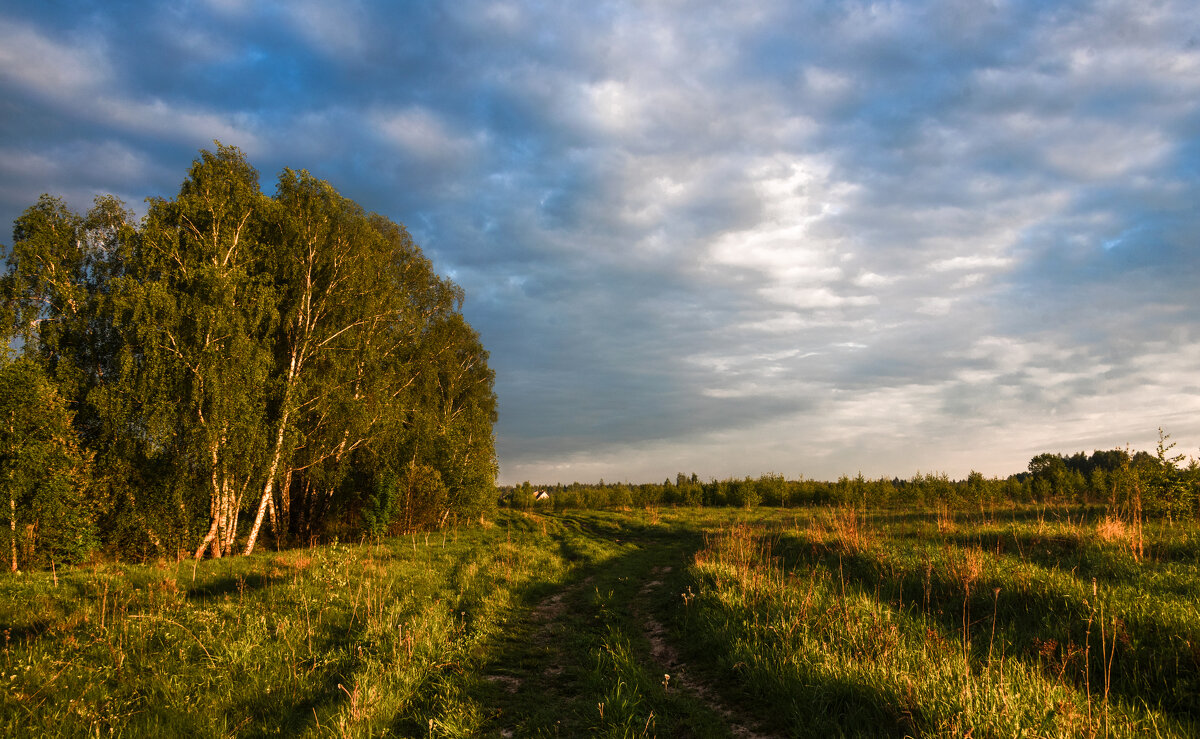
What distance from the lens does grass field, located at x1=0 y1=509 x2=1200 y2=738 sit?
206 inches

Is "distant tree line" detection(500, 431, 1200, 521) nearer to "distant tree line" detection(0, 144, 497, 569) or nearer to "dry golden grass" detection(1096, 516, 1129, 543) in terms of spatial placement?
"dry golden grass" detection(1096, 516, 1129, 543)

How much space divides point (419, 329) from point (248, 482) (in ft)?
35.1

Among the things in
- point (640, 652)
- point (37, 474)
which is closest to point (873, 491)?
point (640, 652)

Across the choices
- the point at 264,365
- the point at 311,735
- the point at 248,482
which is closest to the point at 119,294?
the point at 264,365

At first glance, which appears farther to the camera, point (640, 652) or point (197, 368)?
point (197, 368)

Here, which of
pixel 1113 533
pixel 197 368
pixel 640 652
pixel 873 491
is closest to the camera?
pixel 640 652

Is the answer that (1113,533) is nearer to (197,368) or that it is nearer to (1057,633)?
(1057,633)

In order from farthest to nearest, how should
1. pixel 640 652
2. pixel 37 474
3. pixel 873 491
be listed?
pixel 873 491
pixel 37 474
pixel 640 652

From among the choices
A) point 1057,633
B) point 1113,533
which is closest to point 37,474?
point 1057,633

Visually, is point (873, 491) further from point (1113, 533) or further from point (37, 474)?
point (37, 474)

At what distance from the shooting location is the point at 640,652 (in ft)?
27.8

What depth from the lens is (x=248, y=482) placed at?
786 inches

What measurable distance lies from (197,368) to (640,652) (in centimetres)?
1855

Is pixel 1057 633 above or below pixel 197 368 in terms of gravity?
below
